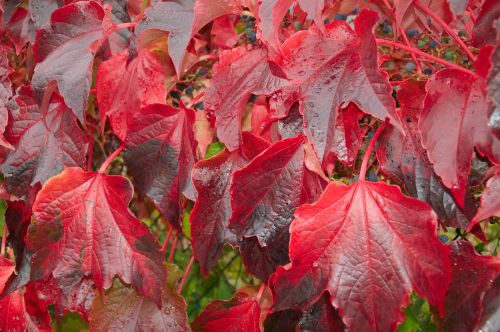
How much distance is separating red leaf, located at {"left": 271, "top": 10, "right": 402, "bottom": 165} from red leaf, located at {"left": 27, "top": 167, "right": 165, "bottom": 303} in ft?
0.99

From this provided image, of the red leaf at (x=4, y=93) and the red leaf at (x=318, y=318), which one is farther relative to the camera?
the red leaf at (x=4, y=93)

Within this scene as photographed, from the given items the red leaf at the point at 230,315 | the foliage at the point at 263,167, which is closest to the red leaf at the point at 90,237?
the foliage at the point at 263,167

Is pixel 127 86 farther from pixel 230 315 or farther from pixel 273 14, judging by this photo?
pixel 230 315

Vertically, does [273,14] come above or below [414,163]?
above

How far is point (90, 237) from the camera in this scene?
2.96 feet

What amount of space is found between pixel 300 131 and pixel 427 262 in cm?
23

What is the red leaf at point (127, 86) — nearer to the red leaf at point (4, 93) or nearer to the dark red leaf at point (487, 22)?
the red leaf at point (4, 93)

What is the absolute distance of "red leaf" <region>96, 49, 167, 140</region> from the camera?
0.95m

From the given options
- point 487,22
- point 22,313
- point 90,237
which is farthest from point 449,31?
point 22,313

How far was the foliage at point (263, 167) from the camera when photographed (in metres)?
0.70

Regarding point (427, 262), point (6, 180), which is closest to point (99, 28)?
point (6, 180)

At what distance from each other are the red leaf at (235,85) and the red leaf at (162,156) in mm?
77

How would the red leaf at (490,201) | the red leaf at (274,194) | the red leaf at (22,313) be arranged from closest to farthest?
the red leaf at (490,201) → the red leaf at (274,194) → the red leaf at (22,313)

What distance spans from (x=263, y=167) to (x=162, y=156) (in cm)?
20
